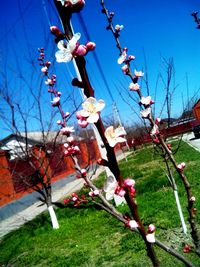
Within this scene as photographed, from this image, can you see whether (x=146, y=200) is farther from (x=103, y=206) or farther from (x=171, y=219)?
(x=103, y=206)

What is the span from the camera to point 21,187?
15.5 meters

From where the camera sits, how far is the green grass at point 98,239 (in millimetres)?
5051

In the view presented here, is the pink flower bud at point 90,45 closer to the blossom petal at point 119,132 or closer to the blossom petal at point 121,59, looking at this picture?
the blossom petal at point 119,132

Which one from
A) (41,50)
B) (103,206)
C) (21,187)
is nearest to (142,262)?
(103,206)

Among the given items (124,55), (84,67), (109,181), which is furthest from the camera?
(124,55)

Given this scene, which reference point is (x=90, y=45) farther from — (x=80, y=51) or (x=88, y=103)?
(x=88, y=103)

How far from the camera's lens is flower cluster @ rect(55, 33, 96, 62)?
4.03 feet

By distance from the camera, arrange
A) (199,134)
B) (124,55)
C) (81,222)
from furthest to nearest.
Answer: (199,134) → (81,222) → (124,55)

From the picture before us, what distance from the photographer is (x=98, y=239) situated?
6.22m

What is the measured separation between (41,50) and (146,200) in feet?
15.2

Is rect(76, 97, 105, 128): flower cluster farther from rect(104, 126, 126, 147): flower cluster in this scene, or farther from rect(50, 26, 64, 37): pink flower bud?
rect(50, 26, 64, 37): pink flower bud

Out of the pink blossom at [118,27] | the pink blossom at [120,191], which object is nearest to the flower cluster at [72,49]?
the pink blossom at [120,191]

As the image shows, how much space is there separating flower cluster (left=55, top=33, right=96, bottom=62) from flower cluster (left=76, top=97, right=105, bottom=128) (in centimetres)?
19

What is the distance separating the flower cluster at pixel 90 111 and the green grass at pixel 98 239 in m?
2.56
